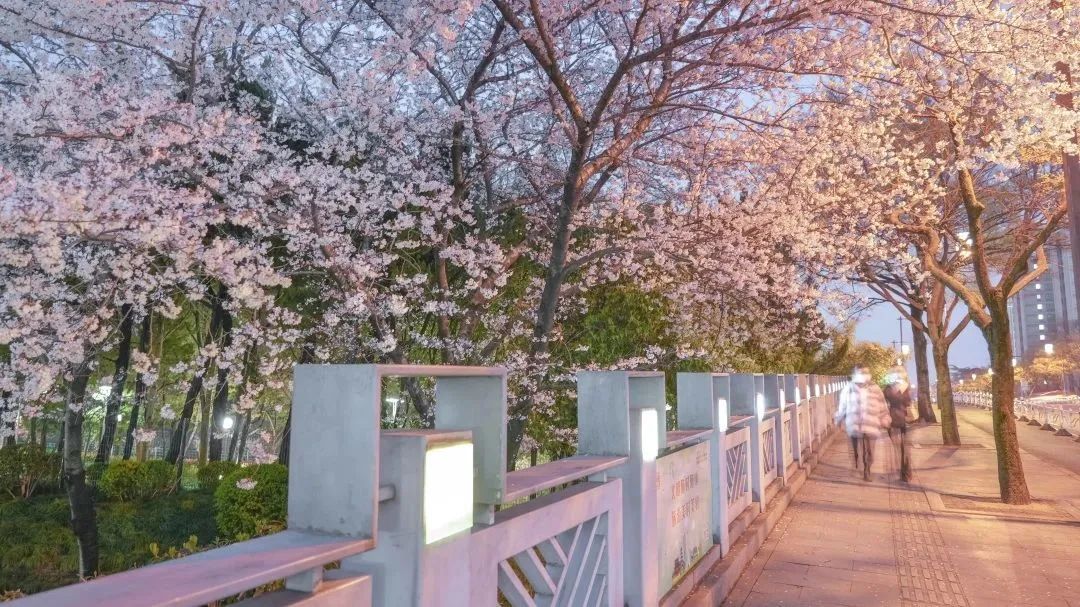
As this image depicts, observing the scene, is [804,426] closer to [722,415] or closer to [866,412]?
[866,412]

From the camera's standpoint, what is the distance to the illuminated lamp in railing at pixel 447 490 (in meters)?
1.95

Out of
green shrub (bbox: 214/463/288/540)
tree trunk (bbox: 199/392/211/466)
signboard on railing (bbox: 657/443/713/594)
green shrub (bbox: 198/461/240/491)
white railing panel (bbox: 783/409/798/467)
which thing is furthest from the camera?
tree trunk (bbox: 199/392/211/466)

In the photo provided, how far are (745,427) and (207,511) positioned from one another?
431 inches

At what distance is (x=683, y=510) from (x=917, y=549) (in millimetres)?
3425

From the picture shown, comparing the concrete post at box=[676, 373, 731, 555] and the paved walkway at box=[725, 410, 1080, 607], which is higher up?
the concrete post at box=[676, 373, 731, 555]

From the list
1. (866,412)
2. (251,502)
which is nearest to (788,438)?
(866,412)

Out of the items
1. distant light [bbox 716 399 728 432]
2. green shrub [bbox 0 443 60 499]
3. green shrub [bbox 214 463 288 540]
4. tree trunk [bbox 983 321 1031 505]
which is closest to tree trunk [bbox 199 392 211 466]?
green shrub [bbox 0 443 60 499]

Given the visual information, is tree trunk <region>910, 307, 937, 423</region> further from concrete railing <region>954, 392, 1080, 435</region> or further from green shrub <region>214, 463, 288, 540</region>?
green shrub <region>214, 463, 288, 540</region>

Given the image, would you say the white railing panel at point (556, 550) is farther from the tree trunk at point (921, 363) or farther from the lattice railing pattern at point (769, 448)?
the tree trunk at point (921, 363)

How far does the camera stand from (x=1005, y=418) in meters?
9.27

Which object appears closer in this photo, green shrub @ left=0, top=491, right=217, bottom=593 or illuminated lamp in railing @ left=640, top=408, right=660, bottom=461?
illuminated lamp in railing @ left=640, top=408, right=660, bottom=461

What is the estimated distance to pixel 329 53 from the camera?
31.5 feet

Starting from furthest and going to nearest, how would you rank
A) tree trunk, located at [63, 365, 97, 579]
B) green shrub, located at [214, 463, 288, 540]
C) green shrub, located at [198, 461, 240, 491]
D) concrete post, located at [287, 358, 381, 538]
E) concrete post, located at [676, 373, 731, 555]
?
green shrub, located at [198, 461, 240, 491] → green shrub, located at [214, 463, 288, 540] → tree trunk, located at [63, 365, 97, 579] → concrete post, located at [676, 373, 731, 555] → concrete post, located at [287, 358, 381, 538]

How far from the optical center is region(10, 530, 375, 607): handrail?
4.09 feet
